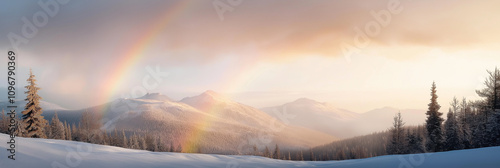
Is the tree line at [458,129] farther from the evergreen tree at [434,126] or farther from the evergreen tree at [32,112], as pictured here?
the evergreen tree at [32,112]

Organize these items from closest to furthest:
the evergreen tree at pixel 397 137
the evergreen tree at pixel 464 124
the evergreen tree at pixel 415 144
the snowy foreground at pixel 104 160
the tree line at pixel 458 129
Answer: the snowy foreground at pixel 104 160 < the tree line at pixel 458 129 < the evergreen tree at pixel 464 124 < the evergreen tree at pixel 415 144 < the evergreen tree at pixel 397 137

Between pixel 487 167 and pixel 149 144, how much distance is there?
125 meters

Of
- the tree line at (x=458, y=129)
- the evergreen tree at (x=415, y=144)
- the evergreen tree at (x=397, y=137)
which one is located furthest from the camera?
the evergreen tree at (x=397, y=137)

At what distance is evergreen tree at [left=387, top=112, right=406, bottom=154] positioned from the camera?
4331 centimetres

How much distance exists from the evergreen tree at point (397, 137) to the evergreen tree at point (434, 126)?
5.44 m

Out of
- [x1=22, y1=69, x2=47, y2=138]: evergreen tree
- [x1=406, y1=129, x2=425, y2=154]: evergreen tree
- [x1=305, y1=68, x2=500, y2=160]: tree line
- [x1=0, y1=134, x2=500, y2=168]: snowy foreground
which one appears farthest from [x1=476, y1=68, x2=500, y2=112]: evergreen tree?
[x1=22, y1=69, x2=47, y2=138]: evergreen tree

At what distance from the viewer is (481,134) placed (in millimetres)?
31156

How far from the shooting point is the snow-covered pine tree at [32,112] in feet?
116

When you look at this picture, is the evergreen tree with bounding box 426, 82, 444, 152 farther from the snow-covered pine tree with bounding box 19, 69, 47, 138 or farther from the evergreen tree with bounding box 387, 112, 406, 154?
the snow-covered pine tree with bounding box 19, 69, 47, 138

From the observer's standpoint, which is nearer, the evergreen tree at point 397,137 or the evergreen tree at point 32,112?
the evergreen tree at point 32,112

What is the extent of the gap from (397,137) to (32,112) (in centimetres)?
6749

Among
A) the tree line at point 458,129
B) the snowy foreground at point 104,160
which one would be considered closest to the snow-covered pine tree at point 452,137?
the tree line at point 458,129

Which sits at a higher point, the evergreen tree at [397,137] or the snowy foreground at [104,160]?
the snowy foreground at [104,160]

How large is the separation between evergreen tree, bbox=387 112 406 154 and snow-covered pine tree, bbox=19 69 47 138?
214 feet
